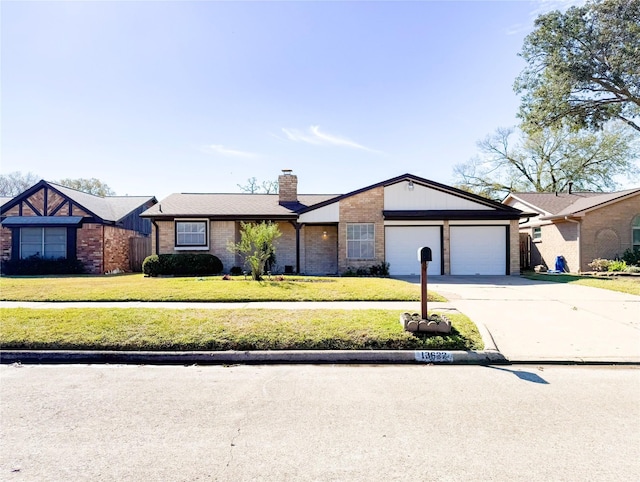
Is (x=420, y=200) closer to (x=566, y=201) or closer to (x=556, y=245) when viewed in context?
(x=556, y=245)

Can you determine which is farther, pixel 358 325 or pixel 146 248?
pixel 146 248

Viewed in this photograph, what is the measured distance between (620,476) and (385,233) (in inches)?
584

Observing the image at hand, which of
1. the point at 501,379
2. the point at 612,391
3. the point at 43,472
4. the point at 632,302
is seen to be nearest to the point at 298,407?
the point at 43,472

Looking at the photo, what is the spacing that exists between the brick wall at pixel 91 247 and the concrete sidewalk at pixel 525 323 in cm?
1039

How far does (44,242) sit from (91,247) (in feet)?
8.23

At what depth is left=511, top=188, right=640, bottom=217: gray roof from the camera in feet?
59.3

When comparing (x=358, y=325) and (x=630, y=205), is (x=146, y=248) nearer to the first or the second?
(x=358, y=325)

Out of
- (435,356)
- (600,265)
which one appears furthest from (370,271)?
(435,356)

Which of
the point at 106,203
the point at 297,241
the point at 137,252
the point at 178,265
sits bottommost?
the point at 178,265

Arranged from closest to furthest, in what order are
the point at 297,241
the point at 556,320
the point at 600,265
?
the point at 556,320, the point at 600,265, the point at 297,241

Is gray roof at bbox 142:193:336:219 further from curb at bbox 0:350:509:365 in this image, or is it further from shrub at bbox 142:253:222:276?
curb at bbox 0:350:509:365

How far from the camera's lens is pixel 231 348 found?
5.81 meters

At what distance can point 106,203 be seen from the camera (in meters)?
23.2

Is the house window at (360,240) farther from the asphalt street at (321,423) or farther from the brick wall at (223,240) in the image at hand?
the asphalt street at (321,423)
